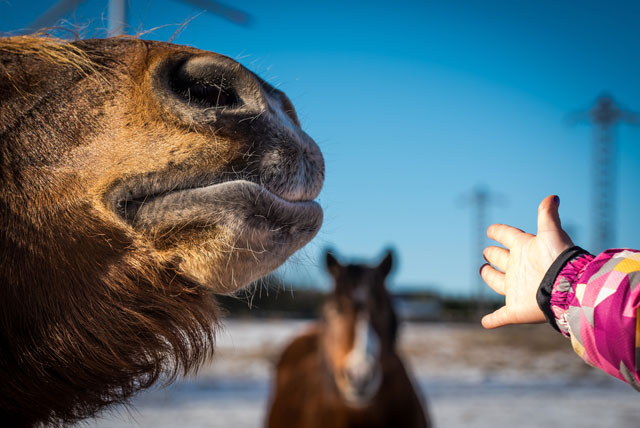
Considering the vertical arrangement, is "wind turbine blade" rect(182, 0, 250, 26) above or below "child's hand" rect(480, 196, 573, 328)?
above

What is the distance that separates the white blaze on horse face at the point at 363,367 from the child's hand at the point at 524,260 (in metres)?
1.73

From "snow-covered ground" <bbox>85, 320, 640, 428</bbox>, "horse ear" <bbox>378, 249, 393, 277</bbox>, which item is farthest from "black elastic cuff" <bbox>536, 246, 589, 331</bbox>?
"snow-covered ground" <bbox>85, 320, 640, 428</bbox>

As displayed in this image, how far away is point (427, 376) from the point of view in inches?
537

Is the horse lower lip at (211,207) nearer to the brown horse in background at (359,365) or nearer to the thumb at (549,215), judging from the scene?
the thumb at (549,215)

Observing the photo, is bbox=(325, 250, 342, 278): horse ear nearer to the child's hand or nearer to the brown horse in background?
the brown horse in background

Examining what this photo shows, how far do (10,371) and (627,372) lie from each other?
1772 millimetres

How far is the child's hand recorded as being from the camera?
1351 millimetres

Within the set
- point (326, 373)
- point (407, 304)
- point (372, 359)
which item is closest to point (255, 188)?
point (372, 359)

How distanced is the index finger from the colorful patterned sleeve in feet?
0.77

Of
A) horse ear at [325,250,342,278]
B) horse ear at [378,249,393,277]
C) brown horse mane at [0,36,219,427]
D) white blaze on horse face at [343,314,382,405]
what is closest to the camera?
brown horse mane at [0,36,219,427]

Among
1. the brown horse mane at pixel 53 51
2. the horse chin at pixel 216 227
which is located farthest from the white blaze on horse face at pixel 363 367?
the brown horse mane at pixel 53 51

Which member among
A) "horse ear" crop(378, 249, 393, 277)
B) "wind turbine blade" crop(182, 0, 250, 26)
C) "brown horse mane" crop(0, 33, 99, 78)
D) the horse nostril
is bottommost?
"horse ear" crop(378, 249, 393, 277)

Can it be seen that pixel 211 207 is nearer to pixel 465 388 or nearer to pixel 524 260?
pixel 524 260

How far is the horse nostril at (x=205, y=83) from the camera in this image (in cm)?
136
